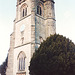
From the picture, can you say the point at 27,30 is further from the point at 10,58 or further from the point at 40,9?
the point at 10,58

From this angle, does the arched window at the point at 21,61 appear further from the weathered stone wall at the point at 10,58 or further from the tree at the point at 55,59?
the tree at the point at 55,59

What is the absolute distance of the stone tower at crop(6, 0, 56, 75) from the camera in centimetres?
2202

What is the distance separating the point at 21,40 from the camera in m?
24.2

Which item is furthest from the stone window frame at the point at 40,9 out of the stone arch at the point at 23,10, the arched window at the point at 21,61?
the arched window at the point at 21,61

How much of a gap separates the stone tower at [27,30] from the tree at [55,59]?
3889 millimetres

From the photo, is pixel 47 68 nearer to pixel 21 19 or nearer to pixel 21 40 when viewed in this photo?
pixel 21 40

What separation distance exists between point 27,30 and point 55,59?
9.43m

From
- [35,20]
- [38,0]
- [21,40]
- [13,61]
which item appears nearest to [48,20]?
[35,20]

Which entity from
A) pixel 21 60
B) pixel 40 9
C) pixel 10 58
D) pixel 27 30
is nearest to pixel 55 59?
pixel 21 60

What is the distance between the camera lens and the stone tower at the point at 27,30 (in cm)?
2202

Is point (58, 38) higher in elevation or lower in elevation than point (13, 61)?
higher

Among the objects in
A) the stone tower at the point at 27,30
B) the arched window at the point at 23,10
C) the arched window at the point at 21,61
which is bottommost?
the arched window at the point at 21,61

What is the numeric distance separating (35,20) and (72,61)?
11.0 metres

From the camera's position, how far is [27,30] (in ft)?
76.8
